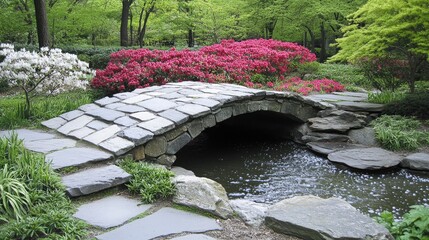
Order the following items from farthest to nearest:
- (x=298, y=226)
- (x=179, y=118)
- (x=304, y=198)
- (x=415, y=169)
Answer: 1. (x=415, y=169)
2. (x=179, y=118)
3. (x=304, y=198)
4. (x=298, y=226)

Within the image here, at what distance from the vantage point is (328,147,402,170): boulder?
5.85m

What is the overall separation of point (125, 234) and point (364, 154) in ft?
15.2

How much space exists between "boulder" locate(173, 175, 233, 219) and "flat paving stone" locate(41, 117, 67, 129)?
2.74m

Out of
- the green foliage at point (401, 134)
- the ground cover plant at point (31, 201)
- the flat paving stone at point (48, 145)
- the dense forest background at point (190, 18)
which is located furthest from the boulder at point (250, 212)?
the dense forest background at point (190, 18)

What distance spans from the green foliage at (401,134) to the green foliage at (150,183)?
171 inches

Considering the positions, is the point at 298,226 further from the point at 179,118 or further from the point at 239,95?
the point at 239,95

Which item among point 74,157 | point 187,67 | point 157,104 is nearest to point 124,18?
point 187,67

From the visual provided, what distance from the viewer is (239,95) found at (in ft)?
21.0

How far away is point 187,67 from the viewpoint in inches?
344

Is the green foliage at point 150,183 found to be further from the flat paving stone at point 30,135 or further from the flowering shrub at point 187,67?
the flowering shrub at point 187,67

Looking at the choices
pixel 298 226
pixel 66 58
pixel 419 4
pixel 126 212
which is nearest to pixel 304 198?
pixel 298 226

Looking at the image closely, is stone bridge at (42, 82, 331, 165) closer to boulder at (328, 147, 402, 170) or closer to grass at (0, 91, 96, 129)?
grass at (0, 91, 96, 129)

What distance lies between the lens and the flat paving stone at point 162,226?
2910 millimetres

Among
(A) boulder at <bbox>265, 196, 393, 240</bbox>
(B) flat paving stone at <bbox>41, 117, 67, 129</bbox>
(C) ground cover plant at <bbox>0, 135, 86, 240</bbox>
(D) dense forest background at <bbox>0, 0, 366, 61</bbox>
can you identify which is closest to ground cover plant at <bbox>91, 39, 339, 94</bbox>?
(B) flat paving stone at <bbox>41, 117, 67, 129</bbox>
